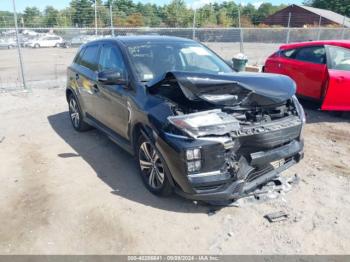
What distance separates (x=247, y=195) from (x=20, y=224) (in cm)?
243

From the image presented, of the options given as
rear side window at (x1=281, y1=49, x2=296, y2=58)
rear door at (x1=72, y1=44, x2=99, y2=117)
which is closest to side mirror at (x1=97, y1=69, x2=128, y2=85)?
rear door at (x1=72, y1=44, x2=99, y2=117)

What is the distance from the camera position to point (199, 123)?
3.23 meters

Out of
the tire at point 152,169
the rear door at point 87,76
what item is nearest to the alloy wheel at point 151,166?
the tire at point 152,169

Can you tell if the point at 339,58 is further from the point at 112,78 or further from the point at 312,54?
the point at 112,78

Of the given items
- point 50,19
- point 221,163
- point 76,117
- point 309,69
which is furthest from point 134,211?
point 50,19

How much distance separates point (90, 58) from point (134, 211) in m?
3.08

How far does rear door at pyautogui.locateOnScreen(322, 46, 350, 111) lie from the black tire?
4.46m

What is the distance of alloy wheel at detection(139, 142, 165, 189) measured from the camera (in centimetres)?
379

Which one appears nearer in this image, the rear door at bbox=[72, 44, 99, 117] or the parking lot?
the parking lot

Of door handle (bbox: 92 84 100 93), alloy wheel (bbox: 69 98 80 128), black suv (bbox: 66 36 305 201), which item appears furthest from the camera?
alloy wheel (bbox: 69 98 80 128)

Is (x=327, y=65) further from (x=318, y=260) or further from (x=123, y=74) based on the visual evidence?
(x=318, y=260)

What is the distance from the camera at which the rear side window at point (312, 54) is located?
6836mm

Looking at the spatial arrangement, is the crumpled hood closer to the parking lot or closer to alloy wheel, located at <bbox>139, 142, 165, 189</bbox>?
alloy wheel, located at <bbox>139, 142, 165, 189</bbox>

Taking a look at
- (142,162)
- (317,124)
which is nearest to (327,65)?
(317,124)
